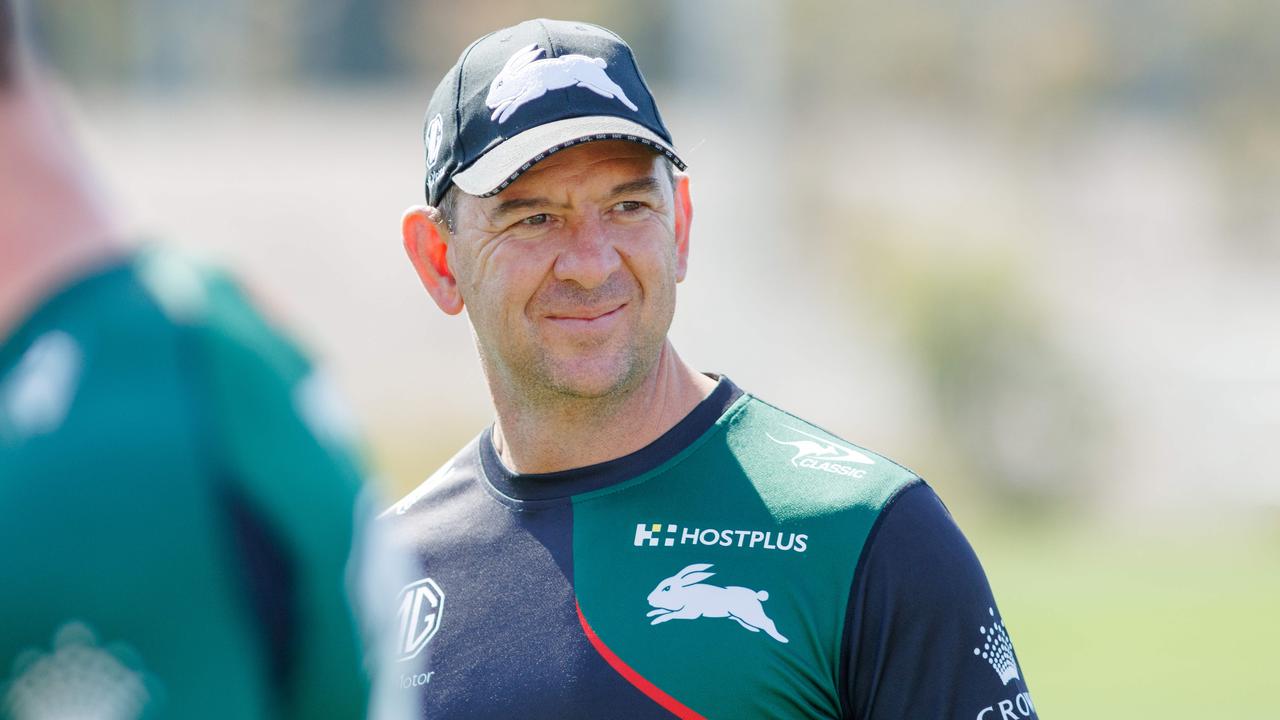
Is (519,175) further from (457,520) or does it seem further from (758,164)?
(758,164)

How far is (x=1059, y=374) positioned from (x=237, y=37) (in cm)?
2877

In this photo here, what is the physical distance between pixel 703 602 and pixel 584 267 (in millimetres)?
622

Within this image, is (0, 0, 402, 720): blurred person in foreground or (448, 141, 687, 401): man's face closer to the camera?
(0, 0, 402, 720): blurred person in foreground

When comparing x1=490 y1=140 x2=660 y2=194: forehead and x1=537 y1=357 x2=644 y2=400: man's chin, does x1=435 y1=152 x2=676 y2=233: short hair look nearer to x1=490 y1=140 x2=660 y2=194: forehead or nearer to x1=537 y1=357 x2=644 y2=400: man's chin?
x1=490 y1=140 x2=660 y2=194: forehead

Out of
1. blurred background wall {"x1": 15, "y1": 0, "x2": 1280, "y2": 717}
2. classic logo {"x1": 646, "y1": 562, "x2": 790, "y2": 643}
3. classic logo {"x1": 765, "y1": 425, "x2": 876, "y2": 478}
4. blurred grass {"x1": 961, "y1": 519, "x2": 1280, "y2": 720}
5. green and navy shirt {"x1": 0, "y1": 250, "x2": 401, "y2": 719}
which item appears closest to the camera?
green and navy shirt {"x1": 0, "y1": 250, "x2": 401, "y2": 719}

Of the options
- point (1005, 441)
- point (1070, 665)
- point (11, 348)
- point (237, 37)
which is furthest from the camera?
point (237, 37)

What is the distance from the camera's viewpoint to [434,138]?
10.3 ft

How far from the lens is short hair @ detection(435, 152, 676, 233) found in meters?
3.06

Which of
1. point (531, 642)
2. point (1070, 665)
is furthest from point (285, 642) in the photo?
point (1070, 665)

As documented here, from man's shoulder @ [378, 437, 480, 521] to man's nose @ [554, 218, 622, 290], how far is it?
43 centimetres

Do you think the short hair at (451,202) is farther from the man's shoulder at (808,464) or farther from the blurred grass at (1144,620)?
the blurred grass at (1144,620)

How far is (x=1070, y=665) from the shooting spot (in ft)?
36.2

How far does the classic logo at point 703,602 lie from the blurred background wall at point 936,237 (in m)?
0.99

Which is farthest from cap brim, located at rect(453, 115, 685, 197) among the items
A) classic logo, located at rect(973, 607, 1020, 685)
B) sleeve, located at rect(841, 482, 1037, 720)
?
classic logo, located at rect(973, 607, 1020, 685)
